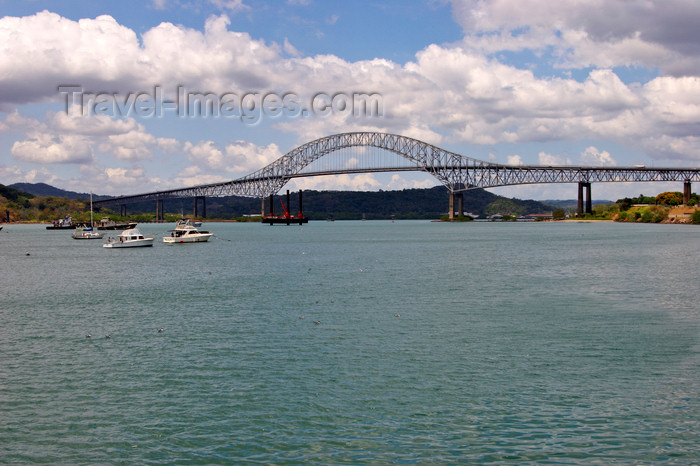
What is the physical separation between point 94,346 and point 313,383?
8.57 metres

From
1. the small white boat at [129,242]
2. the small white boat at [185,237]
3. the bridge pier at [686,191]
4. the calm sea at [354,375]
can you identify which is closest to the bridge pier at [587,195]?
the bridge pier at [686,191]

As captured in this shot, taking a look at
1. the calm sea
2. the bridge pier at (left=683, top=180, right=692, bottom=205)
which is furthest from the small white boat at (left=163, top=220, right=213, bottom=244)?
the bridge pier at (left=683, top=180, right=692, bottom=205)

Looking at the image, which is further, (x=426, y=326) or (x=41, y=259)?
(x=41, y=259)

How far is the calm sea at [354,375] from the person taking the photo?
11.5 metres

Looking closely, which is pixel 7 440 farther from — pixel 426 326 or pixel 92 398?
pixel 426 326

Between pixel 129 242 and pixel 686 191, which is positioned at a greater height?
pixel 686 191

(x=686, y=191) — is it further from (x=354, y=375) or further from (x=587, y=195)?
(x=354, y=375)

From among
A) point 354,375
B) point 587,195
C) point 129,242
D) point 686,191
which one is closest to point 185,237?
point 129,242

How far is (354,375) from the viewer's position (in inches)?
621

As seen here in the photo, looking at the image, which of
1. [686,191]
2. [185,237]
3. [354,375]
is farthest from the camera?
[686,191]

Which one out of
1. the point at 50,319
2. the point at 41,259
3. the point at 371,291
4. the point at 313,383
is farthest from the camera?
the point at 41,259

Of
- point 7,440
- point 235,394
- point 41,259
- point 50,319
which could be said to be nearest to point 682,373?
point 235,394

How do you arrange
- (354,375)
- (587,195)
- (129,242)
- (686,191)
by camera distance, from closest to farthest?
(354,375) → (129,242) → (686,191) → (587,195)

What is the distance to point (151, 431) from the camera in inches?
483
